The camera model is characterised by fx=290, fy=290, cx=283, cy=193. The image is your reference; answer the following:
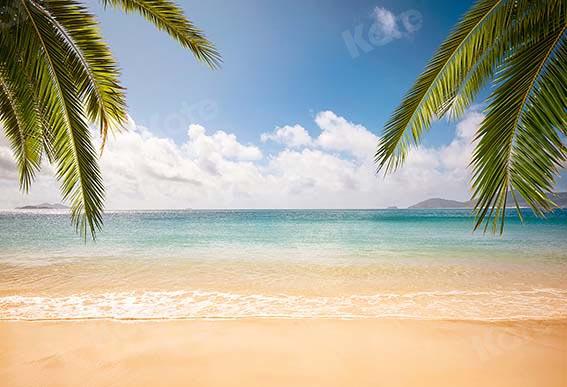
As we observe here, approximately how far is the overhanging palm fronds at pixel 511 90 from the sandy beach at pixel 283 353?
7.36ft

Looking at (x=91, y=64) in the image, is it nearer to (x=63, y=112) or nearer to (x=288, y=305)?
(x=63, y=112)

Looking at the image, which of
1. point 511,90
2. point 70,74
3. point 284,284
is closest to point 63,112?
point 70,74

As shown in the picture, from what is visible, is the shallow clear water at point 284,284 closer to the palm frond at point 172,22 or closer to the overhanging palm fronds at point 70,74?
the overhanging palm fronds at point 70,74

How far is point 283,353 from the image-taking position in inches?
153

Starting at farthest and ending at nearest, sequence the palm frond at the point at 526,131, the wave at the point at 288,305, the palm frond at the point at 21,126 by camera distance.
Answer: the wave at the point at 288,305, the palm frond at the point at 21,126, the palm frond at the point at 526,131

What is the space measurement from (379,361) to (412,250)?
11.3 m

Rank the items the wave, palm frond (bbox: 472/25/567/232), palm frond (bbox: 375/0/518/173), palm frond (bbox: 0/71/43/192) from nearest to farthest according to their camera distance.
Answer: palm frond (bbox: 472/25/567/232), palm frond (bbox: 375/0/518/173), palm frond (bbox: 0/71/43/192), the wave

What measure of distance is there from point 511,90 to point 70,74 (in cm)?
509

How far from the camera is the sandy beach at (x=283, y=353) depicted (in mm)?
3346

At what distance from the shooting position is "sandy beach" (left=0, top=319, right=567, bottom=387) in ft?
11.0

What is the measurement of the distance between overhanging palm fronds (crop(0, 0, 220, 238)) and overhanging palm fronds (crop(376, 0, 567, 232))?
3450 millimetres

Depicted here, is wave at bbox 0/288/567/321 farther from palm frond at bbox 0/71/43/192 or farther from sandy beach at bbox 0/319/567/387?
palm frond at bbox 0/71/43/192

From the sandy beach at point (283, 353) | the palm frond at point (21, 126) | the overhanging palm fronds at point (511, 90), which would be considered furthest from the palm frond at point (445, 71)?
the palm frond at point (21, 126)

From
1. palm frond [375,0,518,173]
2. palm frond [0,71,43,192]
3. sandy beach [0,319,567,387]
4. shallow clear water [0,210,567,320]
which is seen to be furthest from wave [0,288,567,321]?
palm frond [375,0,518,173]
